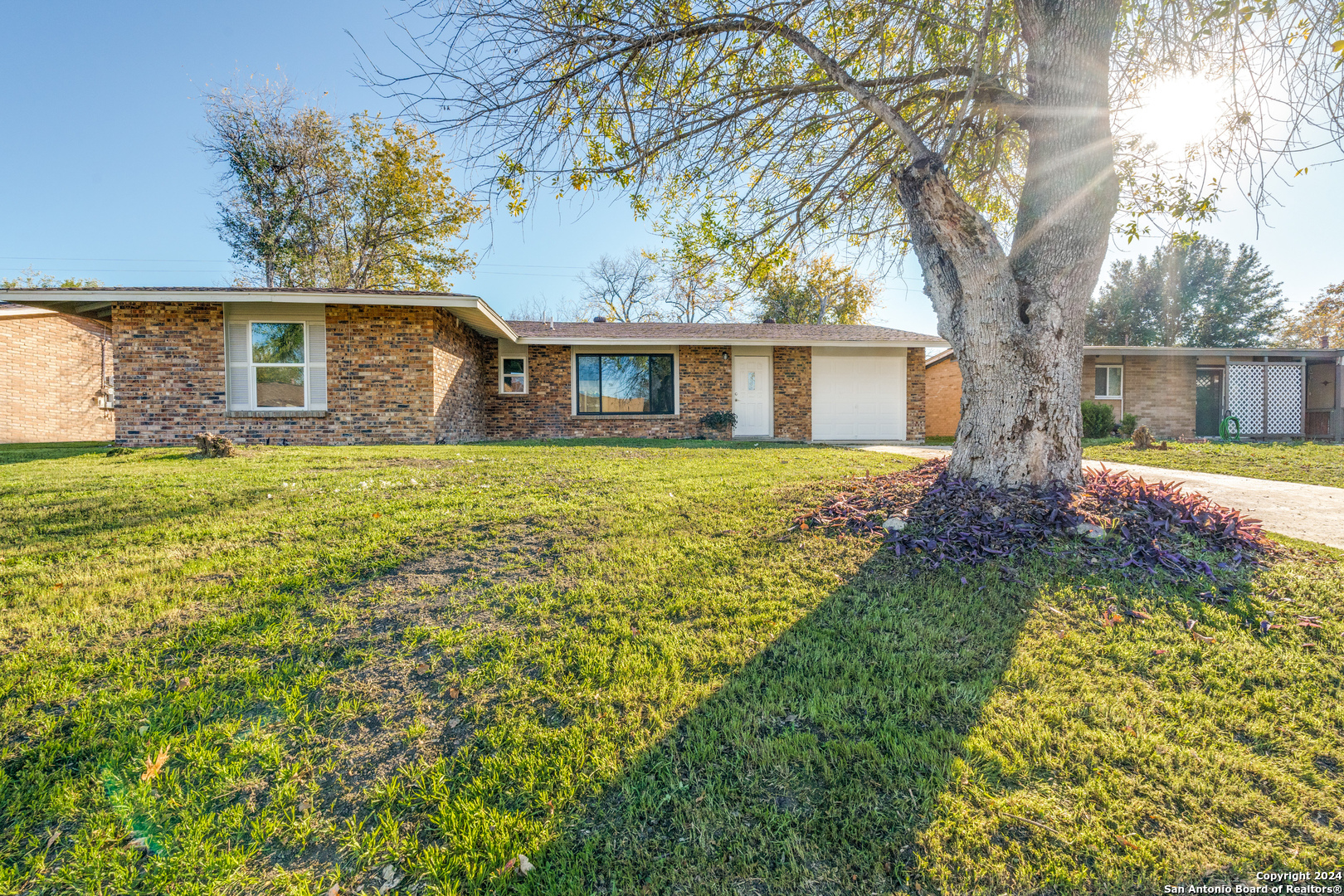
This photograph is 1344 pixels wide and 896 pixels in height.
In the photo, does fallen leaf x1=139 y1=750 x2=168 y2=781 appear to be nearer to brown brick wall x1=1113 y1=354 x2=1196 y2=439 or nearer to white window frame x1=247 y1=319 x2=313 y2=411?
white window frame x1=247 y1=319 x2=313 y2=411

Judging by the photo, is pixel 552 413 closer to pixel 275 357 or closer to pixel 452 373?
pixel 452 373

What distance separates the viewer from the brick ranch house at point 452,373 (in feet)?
31.5

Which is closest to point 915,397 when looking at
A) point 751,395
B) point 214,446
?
point 751,395

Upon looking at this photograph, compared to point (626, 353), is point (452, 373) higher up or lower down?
lower down

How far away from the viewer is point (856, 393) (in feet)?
45.3

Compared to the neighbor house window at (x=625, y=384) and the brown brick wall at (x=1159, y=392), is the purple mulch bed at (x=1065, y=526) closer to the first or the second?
the neighbor house window at (x=625, y=384)

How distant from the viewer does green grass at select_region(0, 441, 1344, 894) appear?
142 cm

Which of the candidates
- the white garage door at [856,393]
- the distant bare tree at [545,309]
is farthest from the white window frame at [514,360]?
the distant bare tree at [545,309]

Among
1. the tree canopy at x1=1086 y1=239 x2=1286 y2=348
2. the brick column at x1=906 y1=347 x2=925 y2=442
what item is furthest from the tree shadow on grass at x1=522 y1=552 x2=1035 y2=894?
the tree canopy at x1=1086 y1=239 x2=1286 y2=348

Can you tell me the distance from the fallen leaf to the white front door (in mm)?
12449

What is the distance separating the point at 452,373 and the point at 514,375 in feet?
7.37

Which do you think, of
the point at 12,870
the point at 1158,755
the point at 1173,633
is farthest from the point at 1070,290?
the point at 12,870

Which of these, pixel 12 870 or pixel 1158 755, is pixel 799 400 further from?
pixel 12 870

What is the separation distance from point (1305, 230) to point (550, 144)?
6485 millimetres
